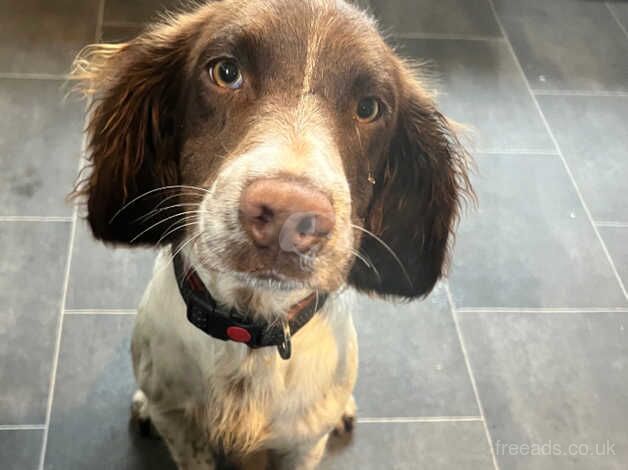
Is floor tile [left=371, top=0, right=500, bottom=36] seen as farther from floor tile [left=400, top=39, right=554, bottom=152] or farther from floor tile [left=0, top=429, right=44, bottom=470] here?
floor tile [left=0, top=429, right=44, bottom=470]

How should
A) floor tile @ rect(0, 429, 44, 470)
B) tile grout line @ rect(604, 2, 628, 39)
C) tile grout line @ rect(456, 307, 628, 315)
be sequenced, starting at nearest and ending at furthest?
floor tile @ rect(0, 429, 44, 470) < tile grout line @ rect(456, 307, 628, 315) < tile grout line @ rect(604, 2, 628, 39)

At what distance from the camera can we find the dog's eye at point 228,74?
42.7 inches

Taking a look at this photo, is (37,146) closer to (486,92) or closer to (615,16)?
(486,92)

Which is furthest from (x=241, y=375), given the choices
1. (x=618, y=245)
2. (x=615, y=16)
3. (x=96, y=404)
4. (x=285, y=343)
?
(x=615, y=16)

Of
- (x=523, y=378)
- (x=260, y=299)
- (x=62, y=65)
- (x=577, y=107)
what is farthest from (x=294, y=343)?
(x=577, y=107)

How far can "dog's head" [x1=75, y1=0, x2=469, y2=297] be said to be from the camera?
0.93 m

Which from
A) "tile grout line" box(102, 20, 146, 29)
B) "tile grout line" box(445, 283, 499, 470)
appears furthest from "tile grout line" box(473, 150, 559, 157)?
"tile grout line" box(102, 20, 146, 29)

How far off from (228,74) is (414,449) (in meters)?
1.10

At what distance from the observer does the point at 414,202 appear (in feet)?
4.26

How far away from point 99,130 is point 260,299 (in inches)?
15.0

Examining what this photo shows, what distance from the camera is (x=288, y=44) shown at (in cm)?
106

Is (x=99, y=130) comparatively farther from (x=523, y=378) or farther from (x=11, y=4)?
(x=11, y=4)

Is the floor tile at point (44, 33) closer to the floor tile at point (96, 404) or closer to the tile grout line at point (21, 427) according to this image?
the floor tile at point (96, 404)

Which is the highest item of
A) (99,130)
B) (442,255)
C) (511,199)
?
(99,130)
